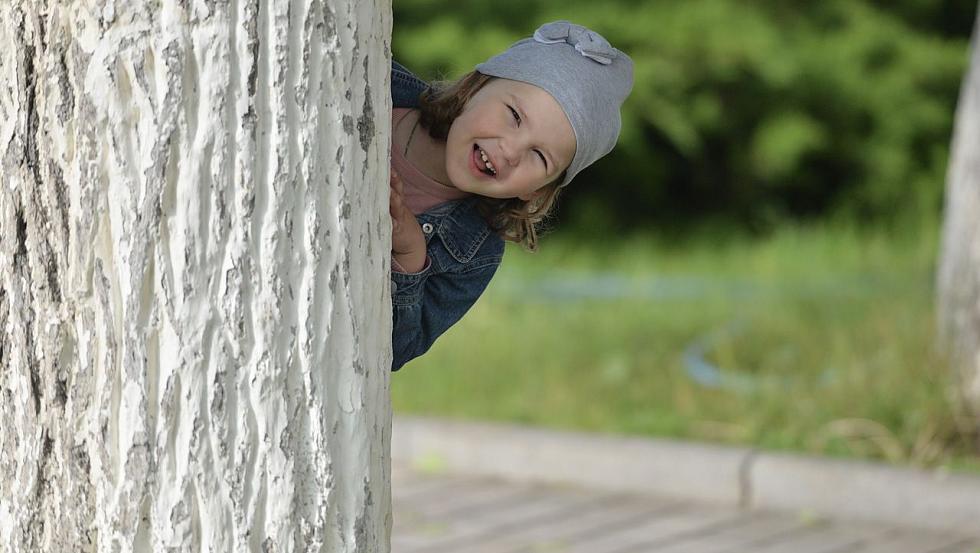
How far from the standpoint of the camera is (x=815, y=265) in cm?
816

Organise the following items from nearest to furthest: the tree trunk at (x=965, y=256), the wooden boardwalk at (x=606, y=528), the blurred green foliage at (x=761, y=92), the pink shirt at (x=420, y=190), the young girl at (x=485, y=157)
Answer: the young girl at (x=485, y=157) → the pink shirt at (x=420, y=190) → the wooden boardwalk at (x=606, y=528) → the tree trunk at (x=965, y=256) → the blurred green foliage at (x=761, y=92)

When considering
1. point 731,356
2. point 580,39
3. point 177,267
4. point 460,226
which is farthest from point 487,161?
point 731,356

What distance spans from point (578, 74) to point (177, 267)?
2.73ft

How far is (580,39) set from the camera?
2266 millimetres

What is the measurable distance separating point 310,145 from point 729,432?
3.49 m

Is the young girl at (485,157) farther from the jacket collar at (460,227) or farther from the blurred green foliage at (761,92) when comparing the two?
the blurred green foliage at (761,92)

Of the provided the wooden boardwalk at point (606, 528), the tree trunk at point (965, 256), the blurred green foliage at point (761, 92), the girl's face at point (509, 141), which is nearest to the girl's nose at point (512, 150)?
the girl's face at point (509, 141)


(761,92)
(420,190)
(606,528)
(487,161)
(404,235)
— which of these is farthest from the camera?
(761,92)

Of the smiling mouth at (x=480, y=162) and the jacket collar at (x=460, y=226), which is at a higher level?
the smiling mouth at (x=480, y=162)

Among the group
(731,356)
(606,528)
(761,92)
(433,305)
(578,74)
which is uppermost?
(578,74)

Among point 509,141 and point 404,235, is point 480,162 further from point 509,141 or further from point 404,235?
point 404,235

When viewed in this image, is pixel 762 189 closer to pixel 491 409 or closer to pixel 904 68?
pixel 904 68

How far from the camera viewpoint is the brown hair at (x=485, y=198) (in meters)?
2.32

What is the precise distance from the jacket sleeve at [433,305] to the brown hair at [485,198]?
68 mm
